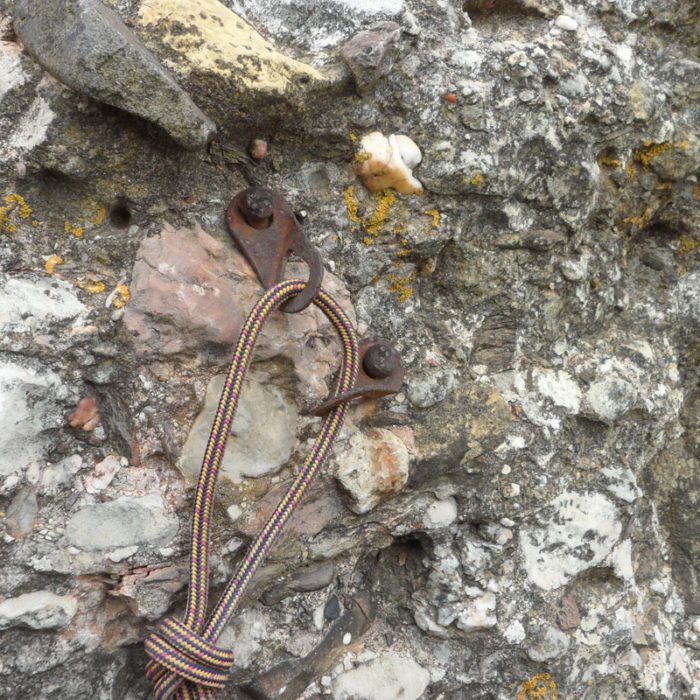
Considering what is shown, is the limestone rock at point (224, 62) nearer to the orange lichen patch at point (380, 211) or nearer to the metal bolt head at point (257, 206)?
the metal bolt head at point (257, 206)

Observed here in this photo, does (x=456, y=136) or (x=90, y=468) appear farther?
(x=456, y=136)

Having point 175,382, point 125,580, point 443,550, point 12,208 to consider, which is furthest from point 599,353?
point 12,208

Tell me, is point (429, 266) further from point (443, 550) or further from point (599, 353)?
point (443, 550)

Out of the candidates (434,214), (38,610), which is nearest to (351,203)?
(434,214)

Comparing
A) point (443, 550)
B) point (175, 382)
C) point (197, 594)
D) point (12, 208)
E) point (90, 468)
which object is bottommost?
point (443, 550)

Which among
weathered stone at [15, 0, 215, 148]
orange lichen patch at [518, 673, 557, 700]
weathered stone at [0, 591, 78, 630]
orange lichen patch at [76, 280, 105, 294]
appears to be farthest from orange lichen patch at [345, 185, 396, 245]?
orange lichen patch at [518, 673, 557, 700]

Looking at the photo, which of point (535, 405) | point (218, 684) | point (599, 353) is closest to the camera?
point (218, 684)
